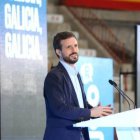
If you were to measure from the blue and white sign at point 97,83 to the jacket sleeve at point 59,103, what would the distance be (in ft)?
6.36

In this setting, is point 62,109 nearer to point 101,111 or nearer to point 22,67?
point 101,111

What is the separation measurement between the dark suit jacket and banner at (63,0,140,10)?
27.6 feet

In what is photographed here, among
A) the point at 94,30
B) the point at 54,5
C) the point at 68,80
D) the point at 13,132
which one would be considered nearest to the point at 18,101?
the point at 13,132

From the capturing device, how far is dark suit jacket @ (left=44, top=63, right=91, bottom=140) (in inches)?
121

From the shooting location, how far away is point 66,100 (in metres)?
3.16

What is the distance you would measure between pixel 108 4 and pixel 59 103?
8.92 metres

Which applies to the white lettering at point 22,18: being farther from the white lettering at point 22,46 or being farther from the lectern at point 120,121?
the lectern at point 120,121

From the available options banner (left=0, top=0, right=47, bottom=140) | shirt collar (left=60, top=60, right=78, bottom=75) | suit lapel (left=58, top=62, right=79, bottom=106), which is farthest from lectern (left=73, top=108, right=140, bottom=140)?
banner (left=0, top=0, right=47, bottom=140)

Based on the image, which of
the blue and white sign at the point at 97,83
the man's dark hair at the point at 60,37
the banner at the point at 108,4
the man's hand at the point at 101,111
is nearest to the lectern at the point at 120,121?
the man's hand at the point at 101,111

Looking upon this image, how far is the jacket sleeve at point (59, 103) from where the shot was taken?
307 cm

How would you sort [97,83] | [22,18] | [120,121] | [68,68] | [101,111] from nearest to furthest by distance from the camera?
[120,121] < [101,111] < [68,68] < [22,18] < [97,83]

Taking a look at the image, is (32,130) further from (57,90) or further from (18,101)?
(57,90)

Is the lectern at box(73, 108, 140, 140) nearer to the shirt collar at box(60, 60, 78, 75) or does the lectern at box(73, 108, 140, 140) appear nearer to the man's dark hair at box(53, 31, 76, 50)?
the shirt collar at box(60, 60, 78, 75)

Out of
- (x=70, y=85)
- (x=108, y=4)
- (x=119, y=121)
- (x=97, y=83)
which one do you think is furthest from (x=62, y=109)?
(x=108, y=4)
